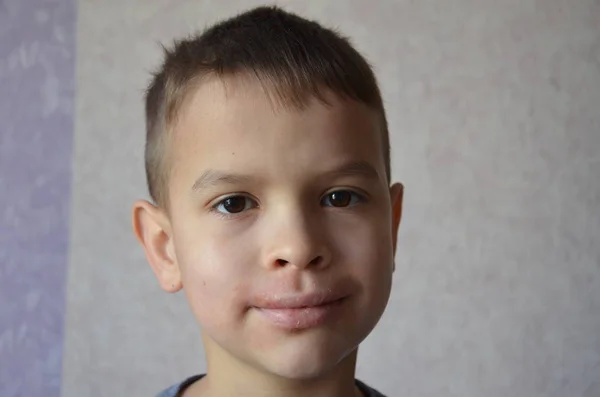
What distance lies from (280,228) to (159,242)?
0.58 feet

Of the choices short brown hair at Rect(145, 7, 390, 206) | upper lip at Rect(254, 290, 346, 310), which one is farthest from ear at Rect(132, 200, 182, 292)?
upper lip at Rect(254, 290, 346, 310)

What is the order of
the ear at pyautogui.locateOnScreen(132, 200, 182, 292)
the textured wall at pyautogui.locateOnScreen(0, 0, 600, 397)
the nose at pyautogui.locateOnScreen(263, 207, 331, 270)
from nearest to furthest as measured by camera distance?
the nose at pyautogui.locateOnScreen(263, 207, 331, 270), the ear at pyautogui.locateOnScreen(132, 200, 182, 292), the textured wall at pyautogui.locateOnScreen(0, 0, 600, 397)

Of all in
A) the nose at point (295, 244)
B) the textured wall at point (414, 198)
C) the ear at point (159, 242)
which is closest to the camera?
the nose at point (295, 244)

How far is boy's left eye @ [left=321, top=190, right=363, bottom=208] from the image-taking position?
0.55 metres

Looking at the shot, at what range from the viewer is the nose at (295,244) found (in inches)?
20.0

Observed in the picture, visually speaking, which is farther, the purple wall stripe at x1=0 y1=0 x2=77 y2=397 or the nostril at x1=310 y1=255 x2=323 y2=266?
the purple wall stripe at x1=0 y1=0 x2=77 y2=397

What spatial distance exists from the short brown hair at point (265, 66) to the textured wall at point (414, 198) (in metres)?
0.36

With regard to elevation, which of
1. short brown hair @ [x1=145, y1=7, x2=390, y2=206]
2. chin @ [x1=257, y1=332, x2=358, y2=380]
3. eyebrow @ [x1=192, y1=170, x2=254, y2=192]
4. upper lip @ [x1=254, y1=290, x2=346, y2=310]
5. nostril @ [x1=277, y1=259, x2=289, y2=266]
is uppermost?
short brown hair @ [x1=145, y1=7, x2=390, y2=206]

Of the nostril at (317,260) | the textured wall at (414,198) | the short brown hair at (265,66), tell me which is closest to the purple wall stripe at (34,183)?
the textured wall at (414,198)

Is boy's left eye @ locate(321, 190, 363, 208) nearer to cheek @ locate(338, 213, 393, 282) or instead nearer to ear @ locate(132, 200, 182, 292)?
cheek @ locate(338, 213, 393, 282)

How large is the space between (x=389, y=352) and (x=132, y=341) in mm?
410

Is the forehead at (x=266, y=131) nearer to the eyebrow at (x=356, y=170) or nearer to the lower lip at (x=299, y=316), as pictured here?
the eyebrow at (x=356, y=170)

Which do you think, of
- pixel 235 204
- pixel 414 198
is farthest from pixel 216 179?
pixel 414 198

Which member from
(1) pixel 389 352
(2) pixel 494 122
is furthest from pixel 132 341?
(2) pixel 494 122
